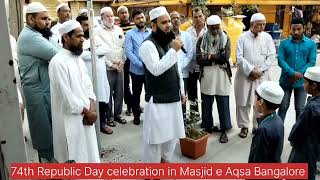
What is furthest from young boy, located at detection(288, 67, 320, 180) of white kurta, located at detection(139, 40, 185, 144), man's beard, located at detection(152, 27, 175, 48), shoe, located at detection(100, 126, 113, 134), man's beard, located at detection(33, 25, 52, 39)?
shoe, located at detection(100, 126, 113, 134)

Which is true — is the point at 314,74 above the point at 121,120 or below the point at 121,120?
above

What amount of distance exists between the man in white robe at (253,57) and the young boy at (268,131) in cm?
204

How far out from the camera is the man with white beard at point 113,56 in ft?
16.7

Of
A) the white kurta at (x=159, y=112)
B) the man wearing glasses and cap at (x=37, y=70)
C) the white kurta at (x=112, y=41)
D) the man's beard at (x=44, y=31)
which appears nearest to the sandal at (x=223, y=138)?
the white kurta at (x=159, y=112)

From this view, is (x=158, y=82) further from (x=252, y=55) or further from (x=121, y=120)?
(x=121, y=120)

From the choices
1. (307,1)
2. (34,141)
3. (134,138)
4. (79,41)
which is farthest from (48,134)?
(307,1)

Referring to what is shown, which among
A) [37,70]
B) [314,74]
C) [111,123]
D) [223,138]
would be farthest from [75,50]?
[223,138]

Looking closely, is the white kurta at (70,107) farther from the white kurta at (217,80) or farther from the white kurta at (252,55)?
the white kurta at (252,55)

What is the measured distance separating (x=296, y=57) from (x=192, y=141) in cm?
185

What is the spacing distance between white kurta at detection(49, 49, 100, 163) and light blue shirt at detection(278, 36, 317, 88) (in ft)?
9.23

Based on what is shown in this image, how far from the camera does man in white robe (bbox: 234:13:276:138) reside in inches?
185

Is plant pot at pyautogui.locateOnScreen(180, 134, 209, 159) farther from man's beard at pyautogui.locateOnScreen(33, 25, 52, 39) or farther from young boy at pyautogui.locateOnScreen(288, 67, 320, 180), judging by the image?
man's beard at pyautogui.locateOnScreen(33, 25, 52, 39)

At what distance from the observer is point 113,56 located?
520 cm

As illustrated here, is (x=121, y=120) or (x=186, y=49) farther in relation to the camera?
(x=121, y=120)
